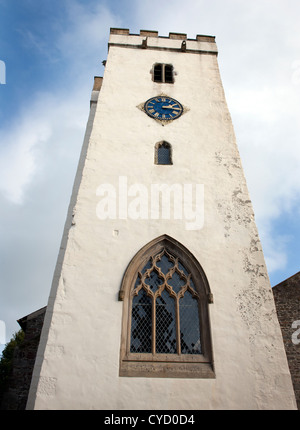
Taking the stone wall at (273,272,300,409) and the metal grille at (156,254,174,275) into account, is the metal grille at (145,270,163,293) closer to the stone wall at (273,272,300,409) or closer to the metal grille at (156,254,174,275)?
the metal grille at (156,254,174,275)

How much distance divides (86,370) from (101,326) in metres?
0.79

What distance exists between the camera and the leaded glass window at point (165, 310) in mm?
6152

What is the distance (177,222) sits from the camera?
7574 mm

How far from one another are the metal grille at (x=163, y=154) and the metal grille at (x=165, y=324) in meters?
3.84

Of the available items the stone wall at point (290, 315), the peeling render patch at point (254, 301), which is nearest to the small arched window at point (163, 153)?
the peeling render patch at point (254, 301)

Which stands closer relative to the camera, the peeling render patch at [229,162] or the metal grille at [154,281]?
the metal grille at [154,281]

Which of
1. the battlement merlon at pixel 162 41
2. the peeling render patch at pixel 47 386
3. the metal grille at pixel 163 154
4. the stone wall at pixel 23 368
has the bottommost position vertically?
the peeling render patch at pixel 47 386

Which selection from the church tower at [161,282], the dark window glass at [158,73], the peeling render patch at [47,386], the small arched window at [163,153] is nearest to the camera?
the peeling render patch at [47,386]

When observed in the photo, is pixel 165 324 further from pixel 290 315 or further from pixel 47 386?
pixel 290 315

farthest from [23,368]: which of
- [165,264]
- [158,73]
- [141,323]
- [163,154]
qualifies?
[158,73]

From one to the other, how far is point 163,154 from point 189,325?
15.9 feet

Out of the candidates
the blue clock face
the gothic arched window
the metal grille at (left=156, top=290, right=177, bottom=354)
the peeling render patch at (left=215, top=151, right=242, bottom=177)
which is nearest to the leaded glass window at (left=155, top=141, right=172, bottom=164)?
the blue clock face

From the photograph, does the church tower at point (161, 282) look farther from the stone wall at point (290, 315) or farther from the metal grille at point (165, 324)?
the stone wall at point (290, 315)
